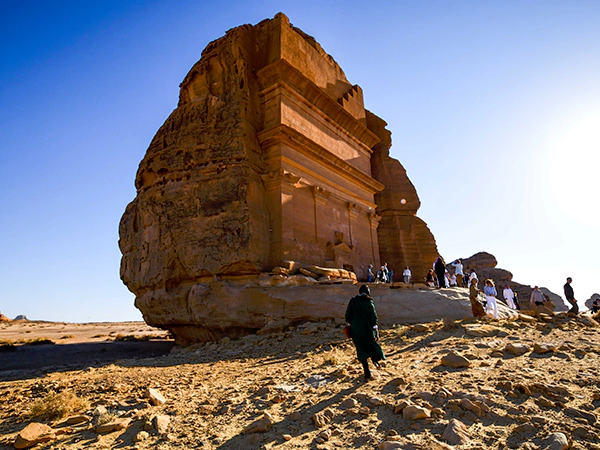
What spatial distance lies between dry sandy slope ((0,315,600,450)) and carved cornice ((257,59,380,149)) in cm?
1009

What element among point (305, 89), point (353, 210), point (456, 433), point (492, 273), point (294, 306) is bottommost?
point (456, 433)

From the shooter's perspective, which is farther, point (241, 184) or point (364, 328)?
point (241, 184)

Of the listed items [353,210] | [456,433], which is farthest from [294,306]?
[456,433]

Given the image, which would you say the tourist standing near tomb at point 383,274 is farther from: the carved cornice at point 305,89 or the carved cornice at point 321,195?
the carved cornice at point 305,89

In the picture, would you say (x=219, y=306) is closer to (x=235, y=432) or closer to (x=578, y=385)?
(x=235, y=432)

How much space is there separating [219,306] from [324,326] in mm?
3320

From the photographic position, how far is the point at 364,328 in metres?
5.57

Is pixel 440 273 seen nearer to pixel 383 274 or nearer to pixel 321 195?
pixel 383 274

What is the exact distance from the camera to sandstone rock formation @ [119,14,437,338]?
11688mm

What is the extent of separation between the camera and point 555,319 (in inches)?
374

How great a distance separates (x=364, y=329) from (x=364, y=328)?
0.01m

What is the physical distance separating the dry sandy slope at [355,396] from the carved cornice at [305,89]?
10088mm

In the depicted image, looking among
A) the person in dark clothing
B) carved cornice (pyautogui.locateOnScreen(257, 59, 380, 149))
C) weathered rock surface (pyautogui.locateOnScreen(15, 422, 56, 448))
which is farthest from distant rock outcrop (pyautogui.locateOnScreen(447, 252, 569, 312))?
weathered rock surface (pyautogui.locateOnScreen(15, 422, 56, 448))

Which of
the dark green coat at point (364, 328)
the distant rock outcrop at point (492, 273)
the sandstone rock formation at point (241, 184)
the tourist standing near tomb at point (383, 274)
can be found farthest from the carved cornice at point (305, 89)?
the distant rock outcrop at point (492, 273)
